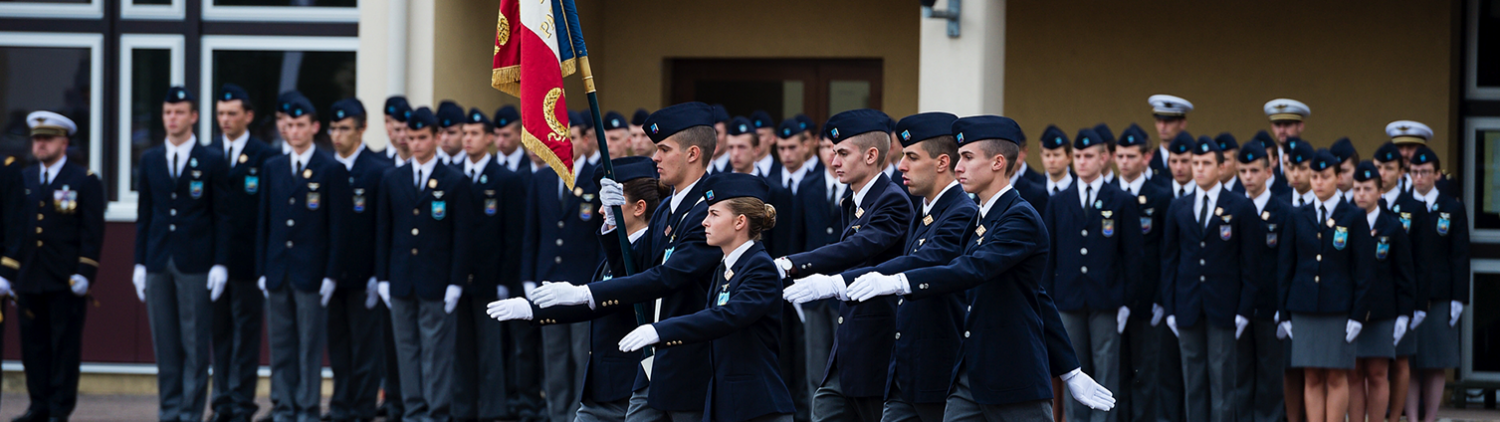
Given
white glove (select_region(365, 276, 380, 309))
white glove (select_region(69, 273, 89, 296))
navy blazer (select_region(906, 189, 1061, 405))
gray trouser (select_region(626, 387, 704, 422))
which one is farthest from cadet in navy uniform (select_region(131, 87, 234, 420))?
navy blazer (select_region(906, 189, 1061, 405))

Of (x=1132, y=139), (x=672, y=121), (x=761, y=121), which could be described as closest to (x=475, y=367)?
(x=761, y=121)

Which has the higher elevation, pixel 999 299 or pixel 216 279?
pixel 999 299

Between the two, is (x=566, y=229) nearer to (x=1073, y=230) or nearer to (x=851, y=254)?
(x=1073, y=230)

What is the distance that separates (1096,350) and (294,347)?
4.28 meters

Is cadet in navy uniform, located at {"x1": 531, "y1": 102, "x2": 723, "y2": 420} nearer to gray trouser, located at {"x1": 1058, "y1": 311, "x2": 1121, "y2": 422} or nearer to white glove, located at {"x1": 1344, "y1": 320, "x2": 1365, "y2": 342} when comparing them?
gray trouser, located at {"x1": 1058, "y1": 311, "x2": 1121, "y2": 422}

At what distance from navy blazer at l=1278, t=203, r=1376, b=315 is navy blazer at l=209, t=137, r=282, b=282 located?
17.9ft

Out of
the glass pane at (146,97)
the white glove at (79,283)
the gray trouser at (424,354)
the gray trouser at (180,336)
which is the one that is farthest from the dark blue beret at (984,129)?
the glass pane at (146,97)

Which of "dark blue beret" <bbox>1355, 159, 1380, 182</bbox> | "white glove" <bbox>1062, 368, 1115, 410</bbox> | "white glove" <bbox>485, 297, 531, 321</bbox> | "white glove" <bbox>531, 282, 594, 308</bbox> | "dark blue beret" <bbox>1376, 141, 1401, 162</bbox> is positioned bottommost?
"white glove" <bbox>1062, 368, 1115, 410</bbox>

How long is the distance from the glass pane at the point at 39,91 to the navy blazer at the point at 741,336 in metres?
6.94

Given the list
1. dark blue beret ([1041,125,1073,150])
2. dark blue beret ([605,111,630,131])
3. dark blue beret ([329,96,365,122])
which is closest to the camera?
dark blue beret ([329,96,365,122])

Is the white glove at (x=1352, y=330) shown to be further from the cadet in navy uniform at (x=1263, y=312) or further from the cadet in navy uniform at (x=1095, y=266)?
the cadet in navy uniform at (x=1095, y=266)

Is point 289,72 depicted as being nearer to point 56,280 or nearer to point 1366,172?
point 56,280

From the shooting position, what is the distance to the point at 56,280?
8.53 meters

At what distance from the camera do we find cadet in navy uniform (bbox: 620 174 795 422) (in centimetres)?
467
